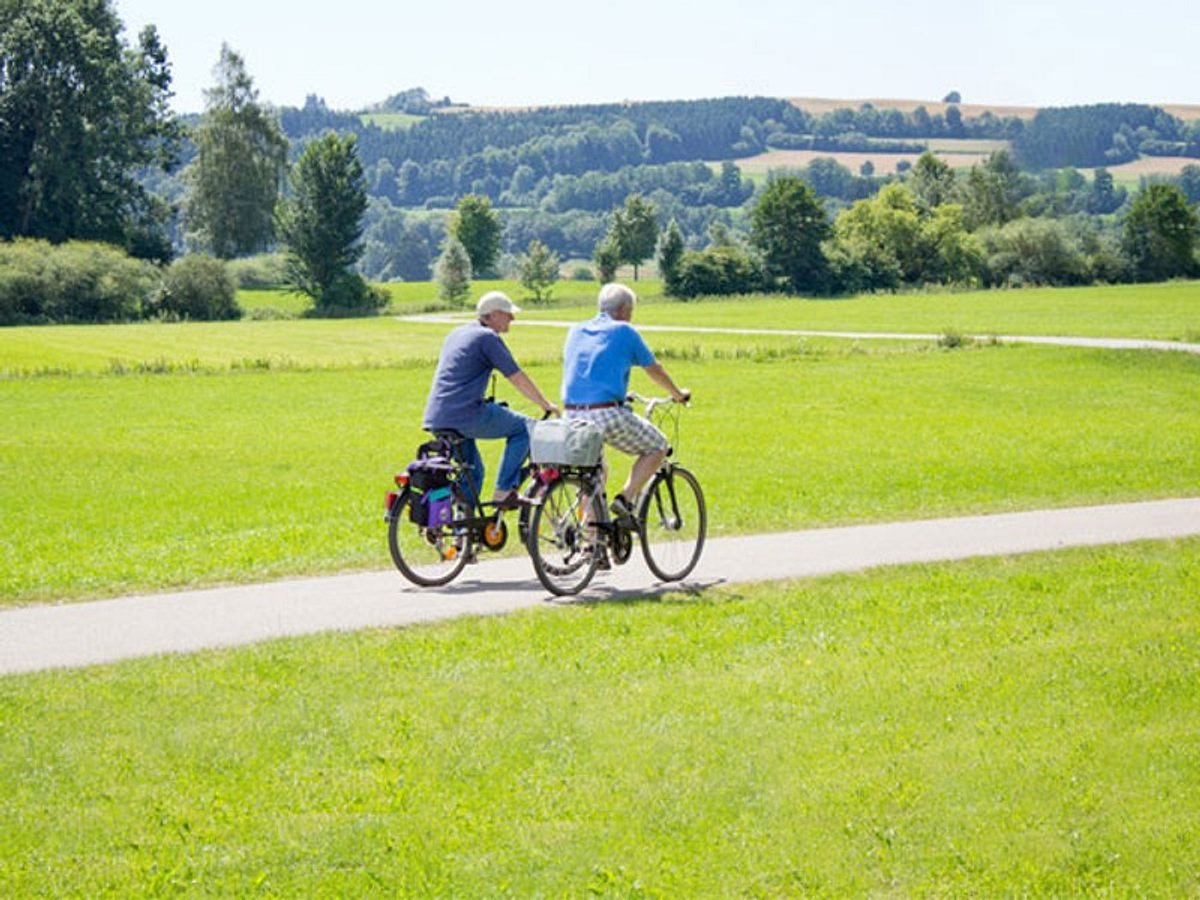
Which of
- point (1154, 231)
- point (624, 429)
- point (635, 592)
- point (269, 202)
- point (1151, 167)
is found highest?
point (1151, 167)

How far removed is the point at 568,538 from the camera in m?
10.7

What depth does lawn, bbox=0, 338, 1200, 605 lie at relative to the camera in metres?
13.9

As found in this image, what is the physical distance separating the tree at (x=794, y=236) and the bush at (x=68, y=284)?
44.0 metres

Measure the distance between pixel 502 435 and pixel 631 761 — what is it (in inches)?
188

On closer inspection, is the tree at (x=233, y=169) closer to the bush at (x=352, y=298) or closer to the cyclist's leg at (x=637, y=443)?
the bush at (x=352, y=298)

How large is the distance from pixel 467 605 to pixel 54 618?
2.69 metres

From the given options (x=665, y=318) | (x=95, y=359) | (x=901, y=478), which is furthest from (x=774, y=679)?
(x=665, y=318)

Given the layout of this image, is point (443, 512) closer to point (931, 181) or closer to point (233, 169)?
point (233, 169)

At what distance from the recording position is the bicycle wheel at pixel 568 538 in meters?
10.6

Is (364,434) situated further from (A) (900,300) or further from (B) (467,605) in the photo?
(A) (900,300)

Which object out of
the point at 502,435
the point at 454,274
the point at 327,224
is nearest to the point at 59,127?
the point at 327,224

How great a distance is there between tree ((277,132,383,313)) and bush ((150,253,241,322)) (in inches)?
565

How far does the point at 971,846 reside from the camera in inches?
244

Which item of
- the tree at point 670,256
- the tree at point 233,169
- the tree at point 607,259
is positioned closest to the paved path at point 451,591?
the tree at point 670,256
